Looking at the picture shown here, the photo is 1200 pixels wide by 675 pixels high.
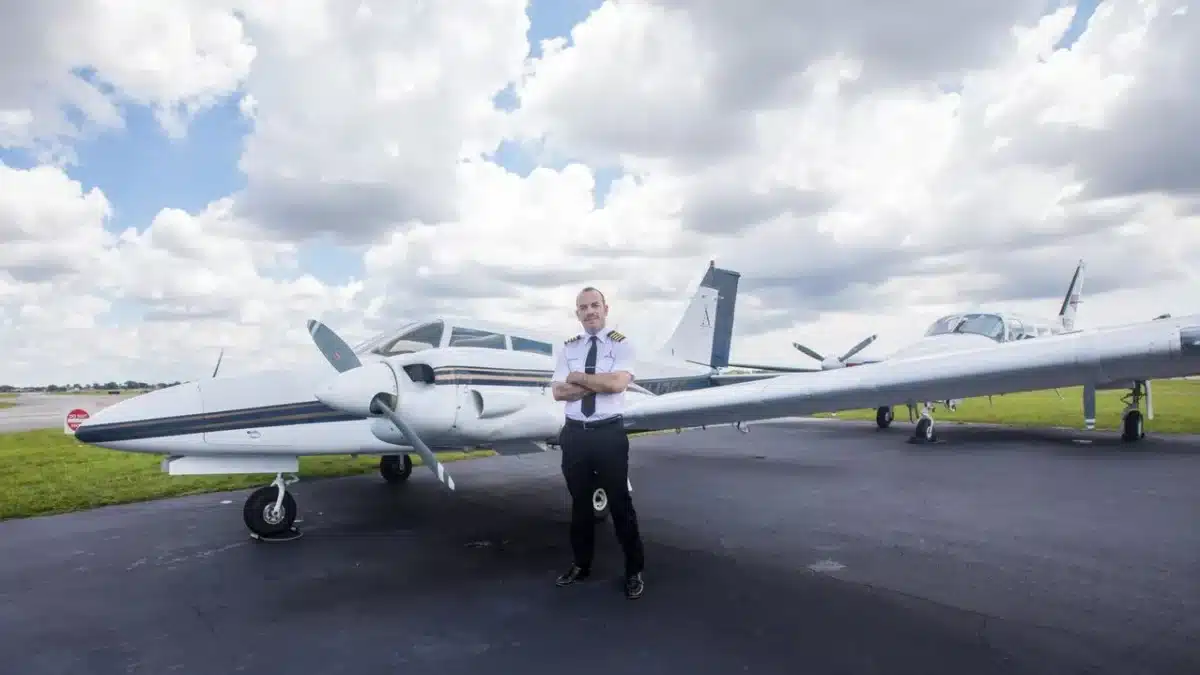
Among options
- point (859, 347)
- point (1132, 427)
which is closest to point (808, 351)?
point (859, 347)

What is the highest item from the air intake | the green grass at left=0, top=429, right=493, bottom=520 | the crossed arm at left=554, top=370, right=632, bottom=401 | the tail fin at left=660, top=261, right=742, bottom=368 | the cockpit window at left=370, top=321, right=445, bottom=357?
the tail fin at left=660, top=261, right=742, bottom=368

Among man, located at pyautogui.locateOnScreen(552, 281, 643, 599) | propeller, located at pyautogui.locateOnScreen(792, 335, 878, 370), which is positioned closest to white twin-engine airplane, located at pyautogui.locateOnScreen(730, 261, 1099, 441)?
propeller, located at pyautogui.locateOnScreen(792, 335, 878, 370)

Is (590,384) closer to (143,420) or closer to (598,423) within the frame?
(598,423)

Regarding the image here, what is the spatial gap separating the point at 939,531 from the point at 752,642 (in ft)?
13.1

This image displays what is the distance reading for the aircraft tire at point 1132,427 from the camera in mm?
15258

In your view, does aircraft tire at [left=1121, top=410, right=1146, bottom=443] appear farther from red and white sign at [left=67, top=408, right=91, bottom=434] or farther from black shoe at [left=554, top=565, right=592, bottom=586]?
red and white sign at [left=67, top=408, right=91, bottom=434]

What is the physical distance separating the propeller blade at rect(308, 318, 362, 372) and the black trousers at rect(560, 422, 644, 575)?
122 inches

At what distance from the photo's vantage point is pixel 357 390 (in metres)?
6.25

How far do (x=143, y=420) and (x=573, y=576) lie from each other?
4947mm

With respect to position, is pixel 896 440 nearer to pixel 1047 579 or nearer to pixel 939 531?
pixel 939 531

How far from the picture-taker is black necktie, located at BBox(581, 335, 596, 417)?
16.4 feet

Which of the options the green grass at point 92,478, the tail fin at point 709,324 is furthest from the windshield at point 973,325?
the green grass at point 92,478

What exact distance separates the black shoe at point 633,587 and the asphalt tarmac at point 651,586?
134mm

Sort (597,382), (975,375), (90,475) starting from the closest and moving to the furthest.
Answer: (975,375)
(597,382)
(90,475)
